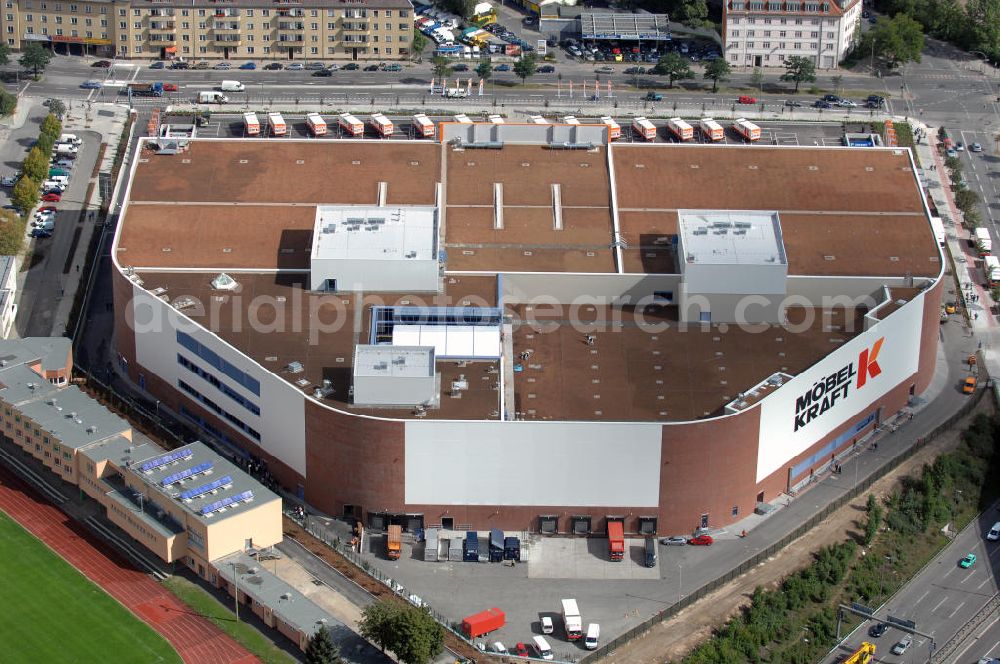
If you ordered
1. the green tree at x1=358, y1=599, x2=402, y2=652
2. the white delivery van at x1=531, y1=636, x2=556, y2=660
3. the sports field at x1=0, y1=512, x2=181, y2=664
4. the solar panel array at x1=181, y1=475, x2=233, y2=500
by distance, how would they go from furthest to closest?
the solar panel array at x1=181, y1=475, x2=233, y2=500, the white delivery van at x1=531, y1=636, x2=556, y2=660, the sports field at x1=0, y1=512, x2=181, y2=664, the green tree at x1=358, y1=599, x2=402, y2=652

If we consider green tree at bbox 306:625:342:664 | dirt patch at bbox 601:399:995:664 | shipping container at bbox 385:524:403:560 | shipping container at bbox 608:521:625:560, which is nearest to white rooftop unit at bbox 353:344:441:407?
shipping container at bbox 385:524:403:560

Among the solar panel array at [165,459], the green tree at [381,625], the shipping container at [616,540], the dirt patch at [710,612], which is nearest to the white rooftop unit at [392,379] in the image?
the solar panel array at [165,459]

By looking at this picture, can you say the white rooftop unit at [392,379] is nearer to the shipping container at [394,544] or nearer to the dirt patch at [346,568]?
the shipping container at [394,544]

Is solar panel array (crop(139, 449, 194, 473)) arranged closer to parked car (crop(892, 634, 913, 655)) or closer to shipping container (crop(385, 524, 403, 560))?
shipping container (crop(385, 524, 403, 560))

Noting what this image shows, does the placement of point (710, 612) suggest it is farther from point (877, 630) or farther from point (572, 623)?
point (877, 630)

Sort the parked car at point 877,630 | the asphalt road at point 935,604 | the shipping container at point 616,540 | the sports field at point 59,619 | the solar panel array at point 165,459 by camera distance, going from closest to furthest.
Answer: the sports field at point 59,619
the asphalt road at point 935,604
the parked car at point 877,630
the solar panel array at point 165,459
the shipping container at point 616,540

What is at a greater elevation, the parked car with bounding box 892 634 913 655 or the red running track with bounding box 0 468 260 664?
the red running track with bounding box 0 468 260 664

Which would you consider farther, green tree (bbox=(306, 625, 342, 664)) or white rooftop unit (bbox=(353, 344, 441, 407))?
white rooftop unit (bbox=(353, 344, 441, 407))
